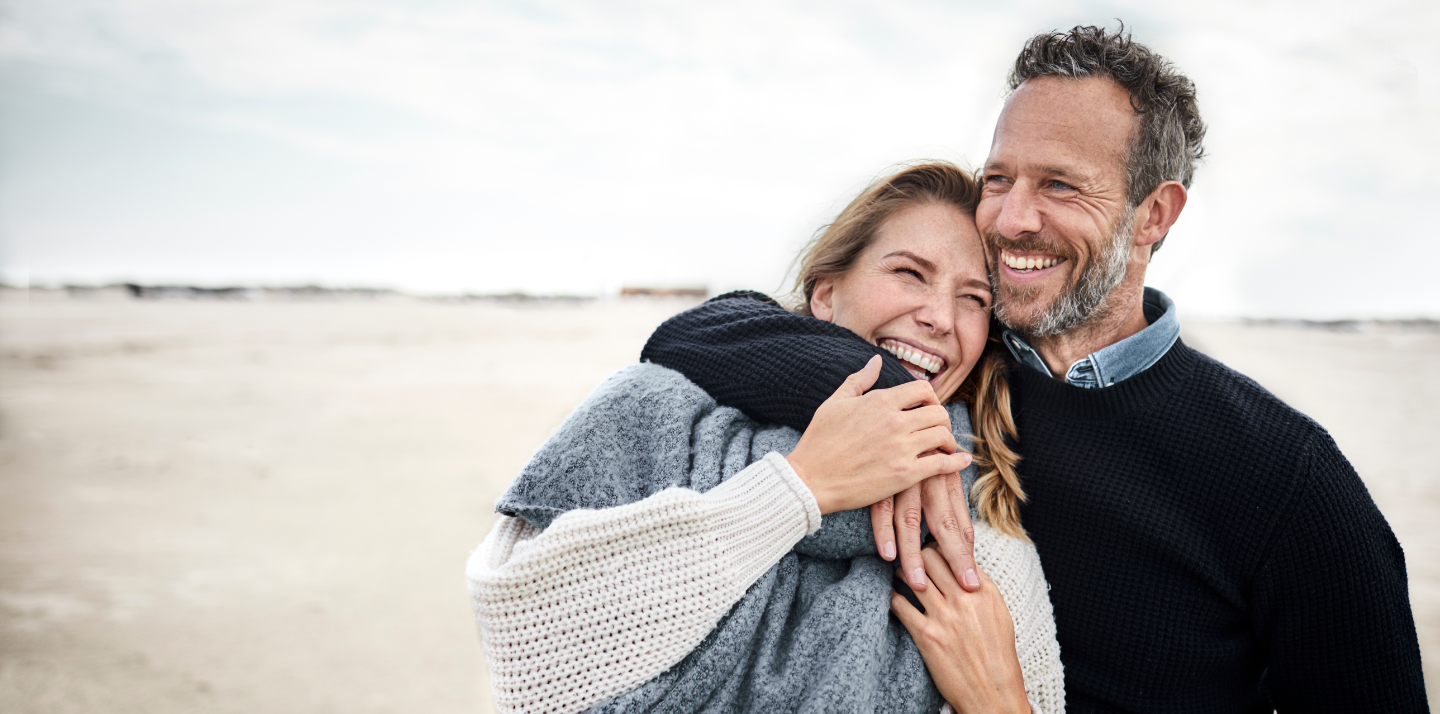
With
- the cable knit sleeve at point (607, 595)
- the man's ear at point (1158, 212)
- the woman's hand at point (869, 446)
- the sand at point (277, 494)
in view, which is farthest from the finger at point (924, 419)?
the sand at point (277, 494)

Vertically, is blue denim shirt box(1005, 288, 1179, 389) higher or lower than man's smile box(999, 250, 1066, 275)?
lower

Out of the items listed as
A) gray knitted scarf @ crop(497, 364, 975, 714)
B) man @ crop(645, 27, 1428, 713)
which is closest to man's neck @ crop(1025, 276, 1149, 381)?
man @ crop(645, 27, 1428, 713)

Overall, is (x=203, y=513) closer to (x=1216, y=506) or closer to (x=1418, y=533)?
(x=1216, y=506)

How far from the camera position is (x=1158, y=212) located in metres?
2.19

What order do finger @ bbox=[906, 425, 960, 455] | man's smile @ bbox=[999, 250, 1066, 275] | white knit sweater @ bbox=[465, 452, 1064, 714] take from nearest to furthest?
white knit sweater @ bbox=[465, 452, 1064, 714], finger @ bbox=[906, 425, 960, 455], man's smile @ bbox=[999, 250, 1066, 275]

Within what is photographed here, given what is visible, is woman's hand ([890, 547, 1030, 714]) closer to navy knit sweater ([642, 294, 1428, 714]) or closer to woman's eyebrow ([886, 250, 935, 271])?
navy knit sweater ([642, 294, 1428, 714])

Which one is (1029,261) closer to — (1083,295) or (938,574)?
(1083,295)

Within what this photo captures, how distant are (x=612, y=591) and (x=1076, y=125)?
1.75 meters

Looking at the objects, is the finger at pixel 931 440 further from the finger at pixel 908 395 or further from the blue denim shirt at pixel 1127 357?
the blue denim shirt at pixel 1127 357

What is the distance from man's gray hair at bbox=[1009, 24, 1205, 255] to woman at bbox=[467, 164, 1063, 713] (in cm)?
55

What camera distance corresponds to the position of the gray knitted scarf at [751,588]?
4.93ft

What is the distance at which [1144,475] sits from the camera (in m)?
1.96

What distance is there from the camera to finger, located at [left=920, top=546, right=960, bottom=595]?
5.57 ft

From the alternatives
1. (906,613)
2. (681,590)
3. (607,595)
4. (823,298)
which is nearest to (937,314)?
(823,298)
